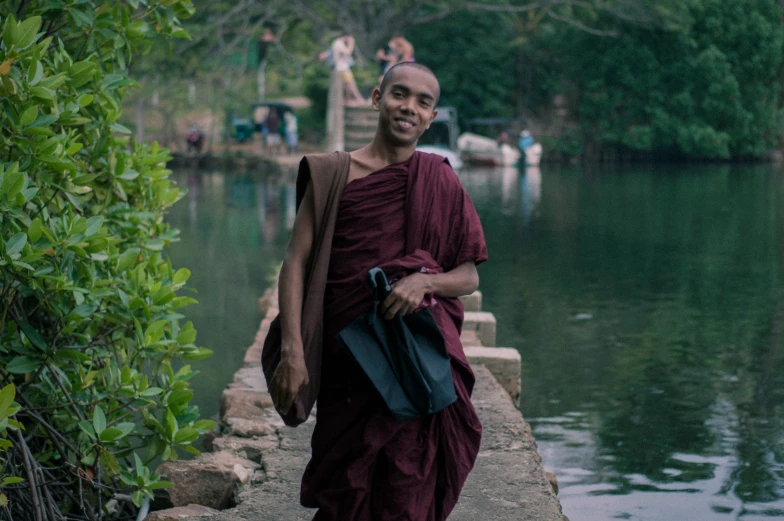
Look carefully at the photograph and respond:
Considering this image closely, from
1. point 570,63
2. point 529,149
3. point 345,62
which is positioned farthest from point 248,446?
point 570,63

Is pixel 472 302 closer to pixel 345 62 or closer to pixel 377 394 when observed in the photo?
pixel 377 394

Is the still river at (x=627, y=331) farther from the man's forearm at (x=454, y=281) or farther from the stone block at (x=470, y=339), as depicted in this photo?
the man's forearm at (x=454, y=281)

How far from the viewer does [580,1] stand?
3800 centimetres

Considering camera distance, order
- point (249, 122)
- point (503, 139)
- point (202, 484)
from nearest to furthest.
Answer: point (202, 484), point (249, 122), point (503, 139)

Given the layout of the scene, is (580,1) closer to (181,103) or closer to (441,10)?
(441,10)

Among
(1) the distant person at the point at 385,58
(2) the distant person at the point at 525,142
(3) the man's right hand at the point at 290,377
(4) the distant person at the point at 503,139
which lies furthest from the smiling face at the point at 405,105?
(4) the distant person at the point at 503,139

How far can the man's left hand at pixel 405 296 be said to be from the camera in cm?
317

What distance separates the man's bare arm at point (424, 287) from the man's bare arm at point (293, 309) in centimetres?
26

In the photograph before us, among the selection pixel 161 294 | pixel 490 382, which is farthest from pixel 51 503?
pixel 490 382

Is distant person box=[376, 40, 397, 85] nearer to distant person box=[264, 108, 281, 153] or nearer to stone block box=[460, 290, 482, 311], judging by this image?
distant person box=[264, 108, 281, 153]

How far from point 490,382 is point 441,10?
3257cm

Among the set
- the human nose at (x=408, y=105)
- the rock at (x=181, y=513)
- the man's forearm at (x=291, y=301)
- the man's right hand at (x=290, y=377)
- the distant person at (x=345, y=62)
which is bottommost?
the rock at (x=181, y=513)

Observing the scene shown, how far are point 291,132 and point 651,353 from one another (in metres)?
28.0

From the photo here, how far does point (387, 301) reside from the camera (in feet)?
10.4
